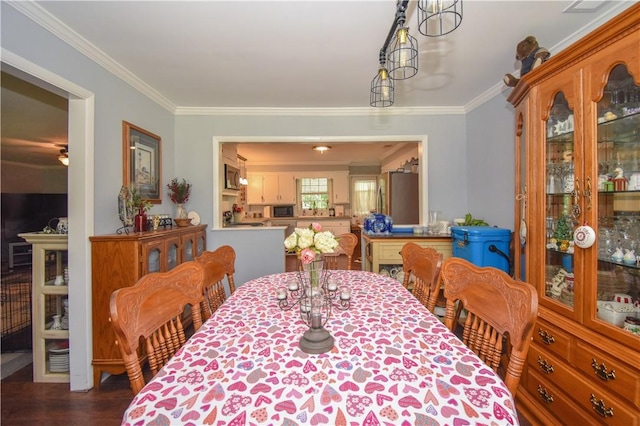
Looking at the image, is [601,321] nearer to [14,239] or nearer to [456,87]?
[456,87]

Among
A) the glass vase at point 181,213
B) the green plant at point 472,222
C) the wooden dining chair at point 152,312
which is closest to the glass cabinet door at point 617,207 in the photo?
the green plant at point 472,222

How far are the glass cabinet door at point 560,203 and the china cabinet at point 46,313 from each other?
3293 mm

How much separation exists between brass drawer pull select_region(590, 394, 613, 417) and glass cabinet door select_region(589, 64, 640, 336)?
1.19ft

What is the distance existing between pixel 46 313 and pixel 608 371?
3531 mm

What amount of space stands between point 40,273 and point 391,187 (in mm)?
4059

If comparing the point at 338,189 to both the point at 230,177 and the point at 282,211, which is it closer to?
the point at 282,211

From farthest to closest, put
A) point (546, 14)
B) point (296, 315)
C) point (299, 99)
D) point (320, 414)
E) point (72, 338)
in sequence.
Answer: point (299, 99) < point (72, 338) < point (546, 14) < point (296, 315) < point (320, 414)

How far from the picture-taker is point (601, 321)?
132cm

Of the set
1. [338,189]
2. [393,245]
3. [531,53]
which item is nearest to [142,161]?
[393,245]

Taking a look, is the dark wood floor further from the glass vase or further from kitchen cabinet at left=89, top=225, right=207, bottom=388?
the glass vase

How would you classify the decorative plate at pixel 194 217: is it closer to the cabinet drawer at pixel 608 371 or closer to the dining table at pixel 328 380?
the dining table at pixel 328 380

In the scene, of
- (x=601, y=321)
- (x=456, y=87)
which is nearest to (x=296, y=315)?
(x=601, y=321)

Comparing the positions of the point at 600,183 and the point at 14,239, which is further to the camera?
the point at 14,239

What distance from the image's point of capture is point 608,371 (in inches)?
48.8
